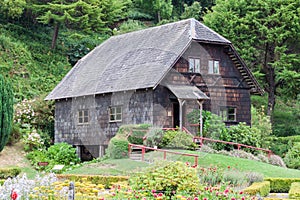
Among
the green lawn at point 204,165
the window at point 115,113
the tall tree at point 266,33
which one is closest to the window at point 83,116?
the window at point 115,113

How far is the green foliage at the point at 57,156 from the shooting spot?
2959 centimetres

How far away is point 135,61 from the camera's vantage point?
2934cm

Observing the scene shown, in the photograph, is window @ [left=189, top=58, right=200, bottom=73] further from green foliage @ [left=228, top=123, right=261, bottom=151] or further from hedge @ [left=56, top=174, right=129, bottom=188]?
hedge @ [left=56, top=174, right=129, bottom=188]

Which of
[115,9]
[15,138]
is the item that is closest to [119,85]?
[15,138]

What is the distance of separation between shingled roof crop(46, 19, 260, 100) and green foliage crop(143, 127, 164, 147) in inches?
79.6

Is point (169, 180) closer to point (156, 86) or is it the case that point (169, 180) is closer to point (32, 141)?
point (156, 86)

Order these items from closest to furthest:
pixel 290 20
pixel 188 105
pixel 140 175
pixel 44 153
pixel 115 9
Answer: pixel 140 175, pixel 188 105, pixel 44 153, pixel 290 20, pixel 115 9

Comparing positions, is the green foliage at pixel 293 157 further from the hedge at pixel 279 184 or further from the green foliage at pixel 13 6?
the green foliage at pixel 13 6

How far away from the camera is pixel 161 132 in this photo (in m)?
25.9

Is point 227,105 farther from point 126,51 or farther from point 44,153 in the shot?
point 44,153

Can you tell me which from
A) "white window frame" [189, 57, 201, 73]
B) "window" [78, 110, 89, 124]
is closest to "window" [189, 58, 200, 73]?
"white window frame" [189, 57, 201, 73]

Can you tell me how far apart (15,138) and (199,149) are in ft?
37.3

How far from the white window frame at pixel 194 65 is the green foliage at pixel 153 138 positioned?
13.8ft

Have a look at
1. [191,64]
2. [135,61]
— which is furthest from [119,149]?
[191,64]
